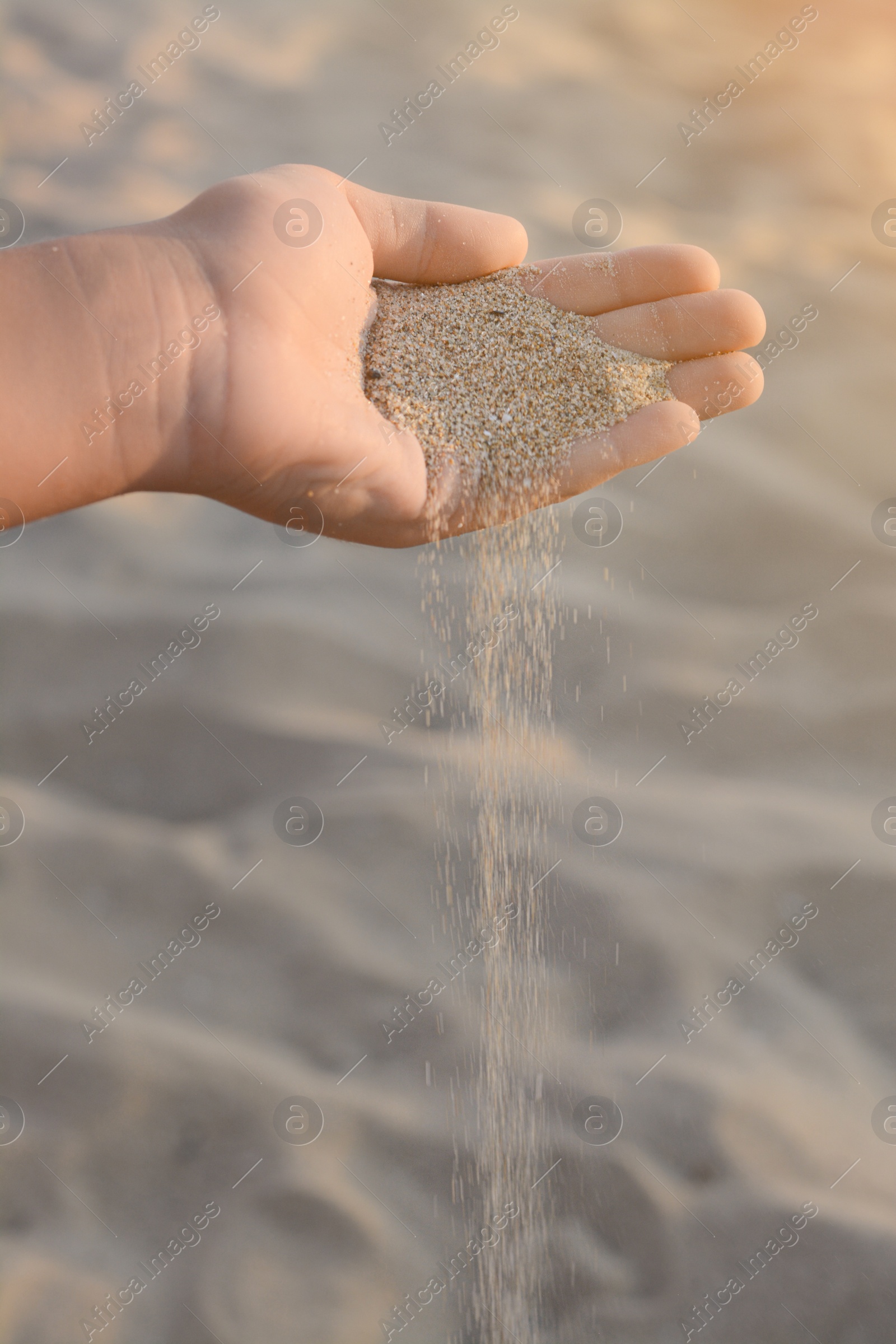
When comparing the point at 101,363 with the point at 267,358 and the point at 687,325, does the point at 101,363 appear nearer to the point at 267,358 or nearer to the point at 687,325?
the point at 267,358

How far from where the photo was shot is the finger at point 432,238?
1.36 metres

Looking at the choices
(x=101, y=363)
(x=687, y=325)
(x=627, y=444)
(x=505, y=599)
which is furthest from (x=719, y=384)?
(x=101, y=363)

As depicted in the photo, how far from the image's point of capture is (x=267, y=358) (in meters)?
1.15

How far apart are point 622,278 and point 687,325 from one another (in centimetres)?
12

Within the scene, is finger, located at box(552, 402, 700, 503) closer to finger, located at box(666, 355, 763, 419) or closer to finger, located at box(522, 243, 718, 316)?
finger, located at box(666, 355, 763, 419)

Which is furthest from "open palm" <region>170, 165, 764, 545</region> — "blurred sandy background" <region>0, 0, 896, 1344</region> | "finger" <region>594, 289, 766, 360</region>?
"blurred sandy background" <region>0, 0, 896, 1344</region>

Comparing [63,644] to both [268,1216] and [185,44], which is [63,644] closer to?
[268,1216]

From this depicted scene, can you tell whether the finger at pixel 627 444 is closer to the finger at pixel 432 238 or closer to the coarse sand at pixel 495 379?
the coarse sand at pixel 495 379

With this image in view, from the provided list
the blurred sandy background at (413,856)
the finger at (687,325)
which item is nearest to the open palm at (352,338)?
the finger at (687,325)

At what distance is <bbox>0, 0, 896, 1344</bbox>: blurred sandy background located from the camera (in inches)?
48.9

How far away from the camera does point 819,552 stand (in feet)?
5.87

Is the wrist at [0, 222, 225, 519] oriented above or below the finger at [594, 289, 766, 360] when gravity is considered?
below

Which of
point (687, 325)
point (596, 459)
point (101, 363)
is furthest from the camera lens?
point (687, 325)

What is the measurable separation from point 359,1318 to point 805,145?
2.45 metres
